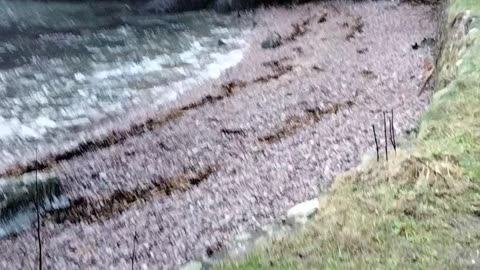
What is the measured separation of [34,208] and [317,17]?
38.1 feet

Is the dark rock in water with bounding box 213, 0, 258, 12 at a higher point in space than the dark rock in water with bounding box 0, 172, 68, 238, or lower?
lower

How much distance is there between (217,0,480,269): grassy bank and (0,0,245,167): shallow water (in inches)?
224

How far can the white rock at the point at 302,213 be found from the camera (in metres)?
5.03

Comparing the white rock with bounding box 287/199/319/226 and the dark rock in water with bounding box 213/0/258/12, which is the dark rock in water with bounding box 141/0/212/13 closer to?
the dark rock in water with bounding box 213/0/258/12

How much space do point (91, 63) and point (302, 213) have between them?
10.8 meters

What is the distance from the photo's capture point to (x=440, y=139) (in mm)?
5461

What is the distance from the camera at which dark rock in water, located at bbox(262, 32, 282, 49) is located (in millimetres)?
14823

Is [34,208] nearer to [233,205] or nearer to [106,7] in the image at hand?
[233,205]

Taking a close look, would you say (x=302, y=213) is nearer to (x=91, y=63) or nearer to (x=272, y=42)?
(x=272, y=42)

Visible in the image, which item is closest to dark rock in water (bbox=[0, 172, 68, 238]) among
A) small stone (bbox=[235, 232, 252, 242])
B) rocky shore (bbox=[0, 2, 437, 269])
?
rocky shore (bbox=[0, 2, 437, 269])

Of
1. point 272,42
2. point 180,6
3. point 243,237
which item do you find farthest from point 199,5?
point 243,237

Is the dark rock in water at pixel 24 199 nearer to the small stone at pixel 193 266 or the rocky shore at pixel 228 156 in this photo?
the rocky shore at pixel 228 156

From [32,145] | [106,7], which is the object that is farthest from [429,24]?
[106,7]

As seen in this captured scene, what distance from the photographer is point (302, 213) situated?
525cm
